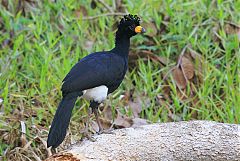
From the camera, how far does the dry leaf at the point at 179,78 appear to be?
5039 millimetres

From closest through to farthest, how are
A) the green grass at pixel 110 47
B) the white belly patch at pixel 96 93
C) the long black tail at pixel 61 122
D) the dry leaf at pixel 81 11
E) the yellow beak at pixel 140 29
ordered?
1. the long black tail at pixel 61 122
2. the white belly patch at pixel 96 93
3. the yellow beak at pixel 140 29
4. the green grass at pixel 110 47
5. the dry leaf at pixel 81 11


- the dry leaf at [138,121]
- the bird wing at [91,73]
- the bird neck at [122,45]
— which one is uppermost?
the bird neck at [122,45]

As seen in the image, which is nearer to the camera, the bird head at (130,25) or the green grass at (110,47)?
the bird head at (130,25)

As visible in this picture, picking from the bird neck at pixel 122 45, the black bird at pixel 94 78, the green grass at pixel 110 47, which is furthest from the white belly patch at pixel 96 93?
the green grass at pixel 110 47

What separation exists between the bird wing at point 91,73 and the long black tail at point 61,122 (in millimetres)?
58

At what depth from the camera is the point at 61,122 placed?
133 inches

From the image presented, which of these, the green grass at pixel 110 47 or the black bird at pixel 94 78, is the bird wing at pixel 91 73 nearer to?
the black bird at pixel 94 78

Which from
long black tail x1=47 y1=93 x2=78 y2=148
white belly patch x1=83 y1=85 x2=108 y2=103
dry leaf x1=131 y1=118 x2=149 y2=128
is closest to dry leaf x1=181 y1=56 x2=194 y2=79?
dry leaf x1=131 y1=118 x2=149 y2=128

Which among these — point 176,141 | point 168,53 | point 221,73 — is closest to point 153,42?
point 168,53

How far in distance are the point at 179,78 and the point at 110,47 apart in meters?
0.69

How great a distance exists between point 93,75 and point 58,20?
2.24 metres

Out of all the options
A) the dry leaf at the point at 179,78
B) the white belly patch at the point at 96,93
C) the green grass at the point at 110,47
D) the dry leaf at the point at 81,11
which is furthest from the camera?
the dry leaf at the point at 81,11

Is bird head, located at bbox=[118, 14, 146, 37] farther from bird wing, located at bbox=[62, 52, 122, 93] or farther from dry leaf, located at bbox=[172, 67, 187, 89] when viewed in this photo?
dry leaf, located at bbox=[172, 67, 187, 89]

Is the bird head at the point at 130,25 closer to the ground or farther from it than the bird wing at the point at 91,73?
farther from it
